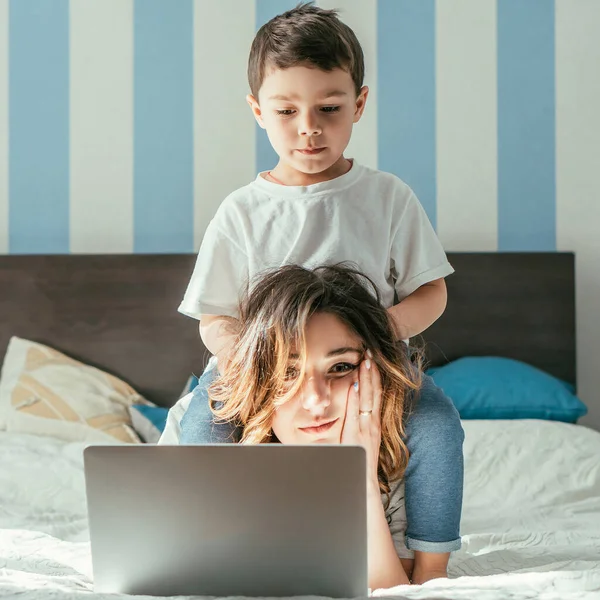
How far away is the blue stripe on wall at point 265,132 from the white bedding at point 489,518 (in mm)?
1212

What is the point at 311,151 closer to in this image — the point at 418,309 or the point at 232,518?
the point at 418,309

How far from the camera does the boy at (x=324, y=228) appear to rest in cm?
134

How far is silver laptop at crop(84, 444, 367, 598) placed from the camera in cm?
96

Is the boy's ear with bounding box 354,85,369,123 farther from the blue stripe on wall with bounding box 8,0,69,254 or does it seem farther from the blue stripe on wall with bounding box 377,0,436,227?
the blue stripe on wall with bounding box 8,0,69,254

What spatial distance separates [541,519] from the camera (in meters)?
1.86

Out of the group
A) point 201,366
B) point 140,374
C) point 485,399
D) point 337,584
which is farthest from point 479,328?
point 337,584

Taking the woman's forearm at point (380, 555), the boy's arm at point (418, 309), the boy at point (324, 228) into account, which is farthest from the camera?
the boy's arm at point (418, 309)

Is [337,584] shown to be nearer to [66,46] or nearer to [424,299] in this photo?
[424,299]

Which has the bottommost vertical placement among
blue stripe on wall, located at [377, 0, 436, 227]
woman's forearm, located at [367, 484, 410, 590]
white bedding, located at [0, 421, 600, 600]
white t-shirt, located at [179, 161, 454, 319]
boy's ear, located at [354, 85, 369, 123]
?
white bedding, located at [0, 421, 600, 600]

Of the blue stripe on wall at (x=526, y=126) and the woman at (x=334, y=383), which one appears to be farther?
the blue stripe on wall at (x=526, y=126)

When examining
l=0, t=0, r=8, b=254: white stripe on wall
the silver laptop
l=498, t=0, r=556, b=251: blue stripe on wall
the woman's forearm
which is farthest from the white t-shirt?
l=0, t=0, r=8, b=254: white stripe on wall

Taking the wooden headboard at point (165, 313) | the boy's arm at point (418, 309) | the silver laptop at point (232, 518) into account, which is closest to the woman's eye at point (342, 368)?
the boy's arm at point (418, 309)

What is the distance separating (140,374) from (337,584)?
76.2 inches

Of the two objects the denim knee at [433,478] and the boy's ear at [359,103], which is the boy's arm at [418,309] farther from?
the boy's ear at [359,103]
